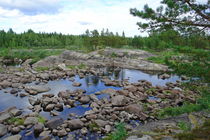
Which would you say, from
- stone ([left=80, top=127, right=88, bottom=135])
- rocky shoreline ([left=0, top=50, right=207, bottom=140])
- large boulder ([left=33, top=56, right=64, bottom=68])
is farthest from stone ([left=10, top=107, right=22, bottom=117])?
large boulder ([left=33, top=56, right=64, bottom=68])

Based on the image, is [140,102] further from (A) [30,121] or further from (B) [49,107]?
(A) [30,121]

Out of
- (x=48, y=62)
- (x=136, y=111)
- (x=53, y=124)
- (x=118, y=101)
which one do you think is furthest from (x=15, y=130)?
(x=48, y=62)

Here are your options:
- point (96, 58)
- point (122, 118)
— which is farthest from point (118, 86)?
point (96, 58)

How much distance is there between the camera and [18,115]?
1227cm

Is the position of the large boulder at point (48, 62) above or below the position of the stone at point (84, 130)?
above

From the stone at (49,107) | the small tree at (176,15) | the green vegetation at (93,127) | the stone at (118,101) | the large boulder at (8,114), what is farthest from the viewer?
the stone at (118,101)

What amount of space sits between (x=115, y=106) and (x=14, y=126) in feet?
25.4

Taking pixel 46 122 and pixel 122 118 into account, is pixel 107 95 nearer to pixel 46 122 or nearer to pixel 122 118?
pixel 122 118

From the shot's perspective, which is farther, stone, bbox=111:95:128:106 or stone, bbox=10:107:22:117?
stone, bbox=111:95:128:106

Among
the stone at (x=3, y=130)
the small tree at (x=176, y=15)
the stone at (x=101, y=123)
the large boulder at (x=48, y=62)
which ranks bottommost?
the stone at (x=3, y=130)

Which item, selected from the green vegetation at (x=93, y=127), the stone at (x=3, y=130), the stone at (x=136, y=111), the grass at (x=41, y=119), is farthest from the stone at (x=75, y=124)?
the stone at (x=136, y=111)

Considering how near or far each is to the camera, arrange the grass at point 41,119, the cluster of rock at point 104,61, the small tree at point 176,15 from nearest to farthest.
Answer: the small tree at point 176,15
the grass at point 41,119
the cluster of rock at point 104,61

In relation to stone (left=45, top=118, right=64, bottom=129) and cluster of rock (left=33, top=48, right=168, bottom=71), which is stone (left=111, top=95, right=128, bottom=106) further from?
cluster of rock (left=33, top=48, right=168, bottom=71)

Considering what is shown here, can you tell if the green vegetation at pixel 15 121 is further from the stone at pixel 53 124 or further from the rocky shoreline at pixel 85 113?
the stone at pixel 53 124
